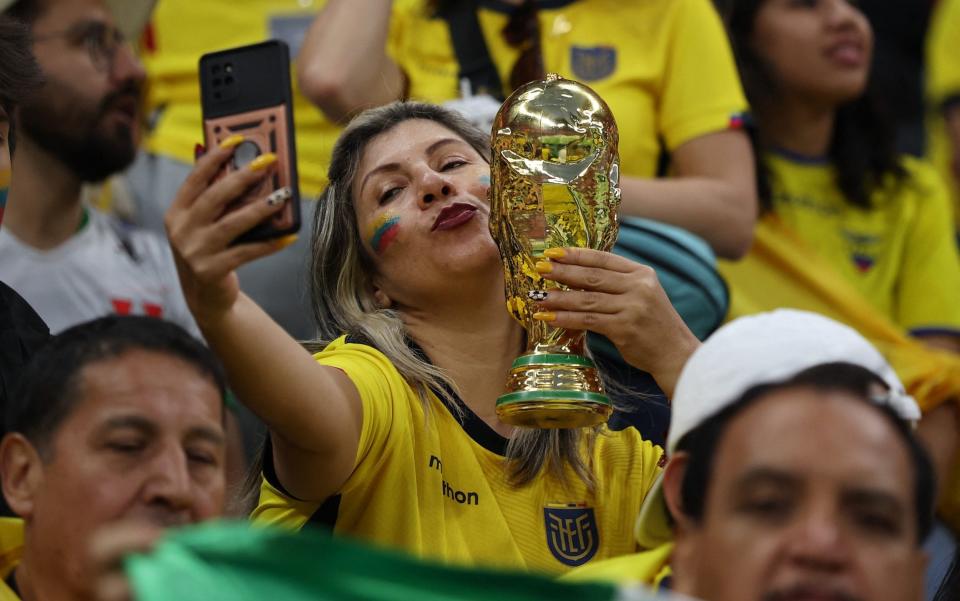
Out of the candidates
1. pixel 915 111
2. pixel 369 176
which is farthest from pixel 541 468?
pixel 915 111

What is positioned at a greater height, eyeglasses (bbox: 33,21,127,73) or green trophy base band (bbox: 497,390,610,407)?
eyeglasses (bbox: 33,21,127,73)

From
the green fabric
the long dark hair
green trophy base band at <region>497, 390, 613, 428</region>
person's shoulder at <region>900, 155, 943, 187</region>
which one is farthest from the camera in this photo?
person's shoulder at <region>900, 155, 943, 187</region>

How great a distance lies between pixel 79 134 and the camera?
5023 mm

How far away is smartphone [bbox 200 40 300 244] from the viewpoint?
2.88 metres

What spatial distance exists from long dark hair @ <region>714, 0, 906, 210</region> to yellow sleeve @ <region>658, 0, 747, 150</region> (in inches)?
26.4

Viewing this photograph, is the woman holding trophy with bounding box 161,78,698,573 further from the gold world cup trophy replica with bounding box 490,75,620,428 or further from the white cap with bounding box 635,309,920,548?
the white cap with bounding box 635,309,920,548

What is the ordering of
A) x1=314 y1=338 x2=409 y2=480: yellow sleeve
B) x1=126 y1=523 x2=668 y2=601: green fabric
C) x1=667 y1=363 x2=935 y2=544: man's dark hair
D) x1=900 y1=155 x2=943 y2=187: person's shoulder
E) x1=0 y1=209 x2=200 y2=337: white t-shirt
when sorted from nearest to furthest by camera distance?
x1=126 y1=523 x2=668 y2=601: green fabric, x1=667 y1=363 x2=935 y2=544: man's dark hair, x1=314 y1=338 x2=409 y2=480: yellow sleeve, x1=0 y1=209 x2=200 y2=337: white t-shirt, x1=900 y1=155 x2=943 y2=187: person's shoulder

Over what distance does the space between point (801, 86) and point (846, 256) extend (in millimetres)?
503

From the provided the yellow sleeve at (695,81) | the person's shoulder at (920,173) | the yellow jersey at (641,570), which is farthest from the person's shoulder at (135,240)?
the yellow jersey at (641,570)

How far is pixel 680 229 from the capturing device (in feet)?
14.2

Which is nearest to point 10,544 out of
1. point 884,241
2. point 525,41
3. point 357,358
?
point 357,358

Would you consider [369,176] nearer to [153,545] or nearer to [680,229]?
[680,229]

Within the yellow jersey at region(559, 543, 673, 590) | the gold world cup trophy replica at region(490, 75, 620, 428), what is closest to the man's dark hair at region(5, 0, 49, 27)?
the gold world cup trophy replica at region(490, 75, 620, 428)

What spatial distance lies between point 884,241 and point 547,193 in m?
2.15
